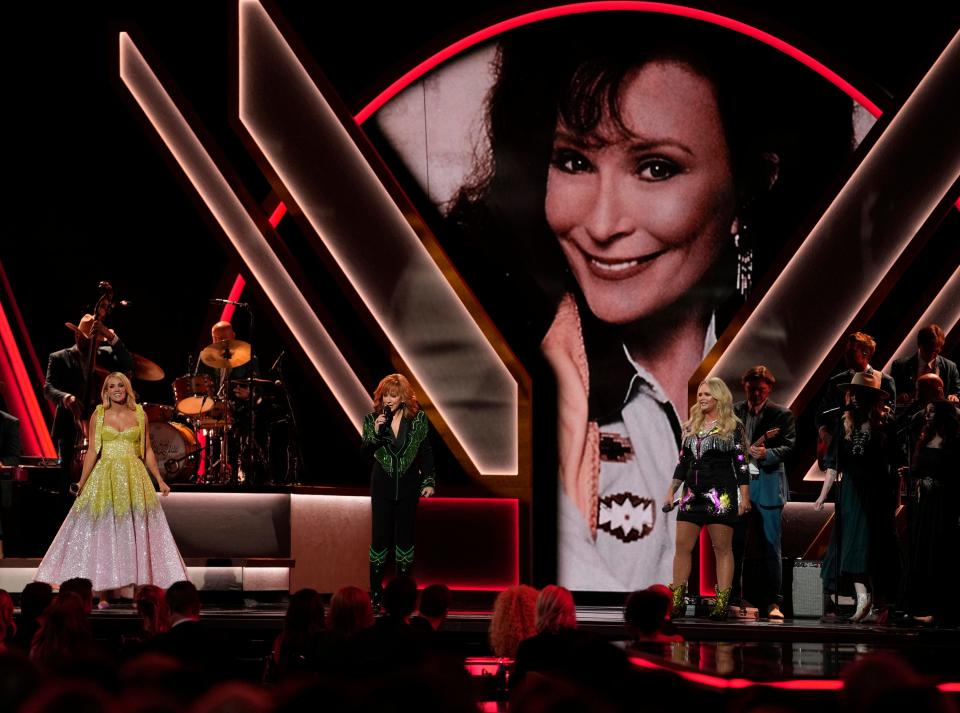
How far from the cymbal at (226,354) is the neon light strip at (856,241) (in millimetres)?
4030

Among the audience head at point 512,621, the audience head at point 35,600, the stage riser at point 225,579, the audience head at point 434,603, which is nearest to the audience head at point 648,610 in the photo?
the audience head at point 512,621

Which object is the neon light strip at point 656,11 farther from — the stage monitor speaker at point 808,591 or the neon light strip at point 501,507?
the stage monitor speaker at point 808,591

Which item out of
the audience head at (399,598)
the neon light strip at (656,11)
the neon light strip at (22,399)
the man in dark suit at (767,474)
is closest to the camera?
the audience head at (399,598)

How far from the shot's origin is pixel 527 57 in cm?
1238

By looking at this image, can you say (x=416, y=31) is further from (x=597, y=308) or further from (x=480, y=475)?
(x=480, y=475)

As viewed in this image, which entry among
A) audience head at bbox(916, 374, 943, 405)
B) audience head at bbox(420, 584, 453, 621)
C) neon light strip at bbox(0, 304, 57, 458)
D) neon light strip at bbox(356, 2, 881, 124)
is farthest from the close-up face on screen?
audience head at bbox(420, 584, 453, 621)

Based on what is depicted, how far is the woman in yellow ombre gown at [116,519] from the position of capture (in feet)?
31.0

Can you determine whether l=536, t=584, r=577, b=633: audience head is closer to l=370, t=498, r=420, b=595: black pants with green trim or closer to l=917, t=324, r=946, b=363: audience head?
l=370, t=498, r=420, b=595: black pants with green trim

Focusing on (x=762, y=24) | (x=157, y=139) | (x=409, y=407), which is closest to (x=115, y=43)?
(x=157, y=139)

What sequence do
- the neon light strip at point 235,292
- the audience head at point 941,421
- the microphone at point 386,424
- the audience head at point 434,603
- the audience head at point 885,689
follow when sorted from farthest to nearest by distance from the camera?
the neon light strip at point 235,292 → the microphone at point 386,424 → the audience head at point 941,421 → the audience head at point 434,603 → the audience head at point 885,689

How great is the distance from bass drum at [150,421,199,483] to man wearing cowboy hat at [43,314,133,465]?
57 cm

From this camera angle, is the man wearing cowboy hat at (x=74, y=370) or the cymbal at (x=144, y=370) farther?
the cymbal at (x=144, y=370)

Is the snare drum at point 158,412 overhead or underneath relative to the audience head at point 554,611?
overhead

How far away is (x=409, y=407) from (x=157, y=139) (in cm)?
387
